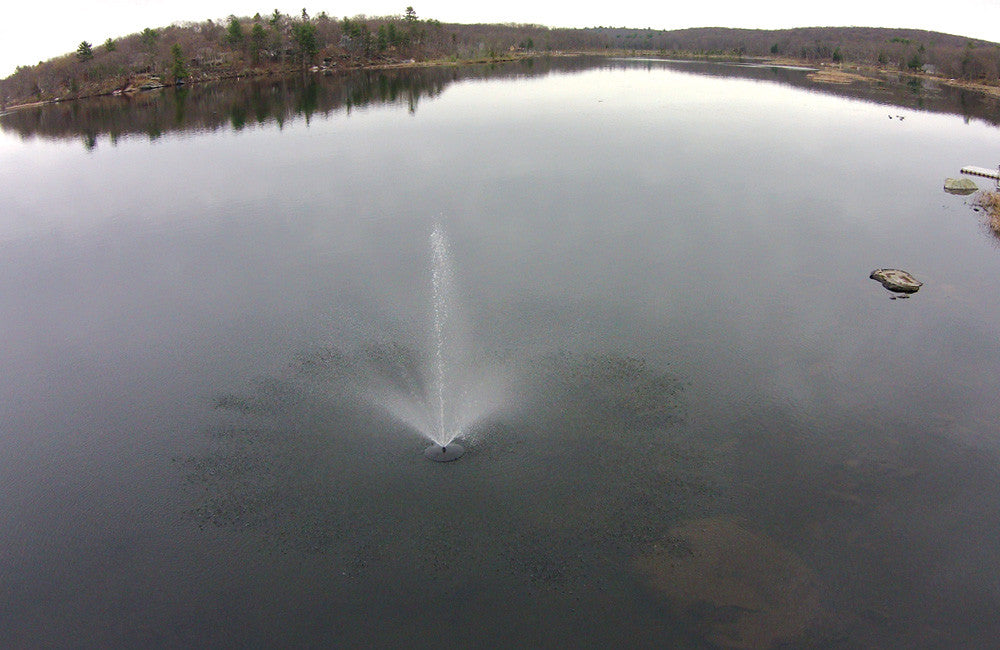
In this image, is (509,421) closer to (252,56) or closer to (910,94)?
(910,94)

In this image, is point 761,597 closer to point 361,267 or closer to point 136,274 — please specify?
point 361,267

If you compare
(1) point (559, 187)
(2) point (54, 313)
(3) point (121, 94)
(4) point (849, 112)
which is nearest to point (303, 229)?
(2) point (54, 313)

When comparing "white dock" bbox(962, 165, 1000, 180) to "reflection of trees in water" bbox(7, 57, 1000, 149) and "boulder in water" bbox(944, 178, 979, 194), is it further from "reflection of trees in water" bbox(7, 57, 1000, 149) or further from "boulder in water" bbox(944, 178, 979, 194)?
"reflection of trees in water" bbox(7, 57, 1000, 149)

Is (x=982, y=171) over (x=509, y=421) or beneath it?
over

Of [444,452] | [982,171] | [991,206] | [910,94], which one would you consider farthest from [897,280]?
[910,94]

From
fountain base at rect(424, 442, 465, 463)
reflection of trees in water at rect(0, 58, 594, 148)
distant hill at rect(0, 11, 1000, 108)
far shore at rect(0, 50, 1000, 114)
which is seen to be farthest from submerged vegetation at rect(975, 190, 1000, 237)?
distant hill at rect(0, 11, 1000, 108)

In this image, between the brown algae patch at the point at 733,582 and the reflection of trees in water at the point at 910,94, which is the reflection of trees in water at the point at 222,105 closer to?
the reflection of trees in water at the point at 910,94

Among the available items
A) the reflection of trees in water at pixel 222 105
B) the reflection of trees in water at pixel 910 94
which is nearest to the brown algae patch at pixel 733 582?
the reflection of trees in water at pixel 222 105
